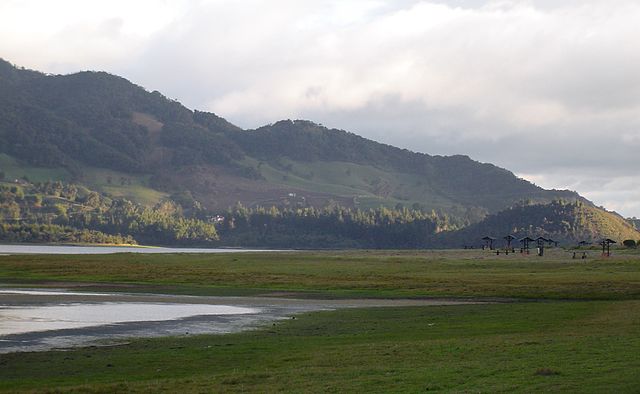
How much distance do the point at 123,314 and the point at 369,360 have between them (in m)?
26.7

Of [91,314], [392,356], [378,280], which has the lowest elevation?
[91,314]

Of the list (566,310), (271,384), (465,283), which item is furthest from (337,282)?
(271,384)

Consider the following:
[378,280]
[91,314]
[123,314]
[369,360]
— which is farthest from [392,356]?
[378,280]

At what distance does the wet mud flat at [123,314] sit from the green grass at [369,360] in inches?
118

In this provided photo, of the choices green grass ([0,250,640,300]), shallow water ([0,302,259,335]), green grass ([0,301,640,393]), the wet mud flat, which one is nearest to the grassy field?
green grass ([0,301,640,393])

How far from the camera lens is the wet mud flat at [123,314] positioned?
140 feet

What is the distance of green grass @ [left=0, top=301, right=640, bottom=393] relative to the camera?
26.8 m

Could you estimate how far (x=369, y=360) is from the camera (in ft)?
107

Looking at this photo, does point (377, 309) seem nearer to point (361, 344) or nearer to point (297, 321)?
point (297, 321)

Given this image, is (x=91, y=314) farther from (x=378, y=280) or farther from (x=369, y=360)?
(x=378, y=280)

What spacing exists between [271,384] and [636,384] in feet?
34.1

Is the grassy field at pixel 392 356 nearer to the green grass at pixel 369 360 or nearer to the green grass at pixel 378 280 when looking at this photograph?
the green grass at pixel 369 360

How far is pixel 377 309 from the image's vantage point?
197 feet

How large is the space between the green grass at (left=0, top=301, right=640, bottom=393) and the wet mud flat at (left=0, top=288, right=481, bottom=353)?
9.82 ft
